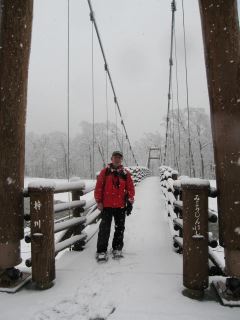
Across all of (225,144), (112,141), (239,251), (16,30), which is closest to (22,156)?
(16,30)

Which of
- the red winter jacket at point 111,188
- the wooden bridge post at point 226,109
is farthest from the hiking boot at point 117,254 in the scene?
the wooden bridge post at point 226,109

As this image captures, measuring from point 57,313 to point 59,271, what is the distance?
1120mm

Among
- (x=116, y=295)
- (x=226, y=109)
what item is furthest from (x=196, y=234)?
(x=226, y=109)

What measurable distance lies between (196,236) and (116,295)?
86 centimetres

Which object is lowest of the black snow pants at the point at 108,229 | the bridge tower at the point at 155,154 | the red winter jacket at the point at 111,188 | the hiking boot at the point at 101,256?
the hiking boot at the point at 101,256

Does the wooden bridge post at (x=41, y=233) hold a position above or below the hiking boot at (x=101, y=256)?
above

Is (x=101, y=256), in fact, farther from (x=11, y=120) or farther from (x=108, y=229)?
(x=11, y=120)

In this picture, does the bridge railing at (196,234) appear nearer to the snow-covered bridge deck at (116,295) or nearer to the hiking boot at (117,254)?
the snow-covered bridge deck at (116,295)

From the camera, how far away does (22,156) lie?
3363 millimetres

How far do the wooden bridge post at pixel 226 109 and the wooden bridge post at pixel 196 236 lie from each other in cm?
16

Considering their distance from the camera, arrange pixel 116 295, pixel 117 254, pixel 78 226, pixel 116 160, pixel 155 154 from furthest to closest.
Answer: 1. pixel 155 154
2. pixel 78 226
3. pixel 116 160
4. pixel 117 254
5. pixel 116 295

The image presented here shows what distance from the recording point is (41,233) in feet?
10.6

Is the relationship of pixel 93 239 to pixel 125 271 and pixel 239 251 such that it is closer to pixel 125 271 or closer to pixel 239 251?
pixel 125 271

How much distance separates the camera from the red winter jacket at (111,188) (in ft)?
14.6
